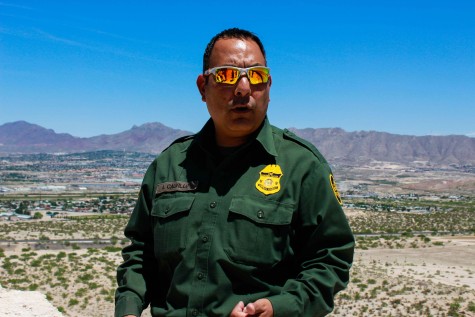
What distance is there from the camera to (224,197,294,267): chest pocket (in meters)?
2.36

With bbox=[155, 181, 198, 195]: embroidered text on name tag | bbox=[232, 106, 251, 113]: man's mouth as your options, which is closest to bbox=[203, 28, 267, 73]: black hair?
bbox=[232, 106, 251, 113]: man's mouth

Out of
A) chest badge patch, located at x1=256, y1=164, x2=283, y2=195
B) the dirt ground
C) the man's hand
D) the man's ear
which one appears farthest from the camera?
the dirt ground

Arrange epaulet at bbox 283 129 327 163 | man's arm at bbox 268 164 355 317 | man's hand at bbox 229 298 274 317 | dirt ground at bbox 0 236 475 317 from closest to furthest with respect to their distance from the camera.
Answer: man's hand at bbox 229 298 274 317 → man's arm at bbox 268 164 355 317 → epaulet at bbox 283 129 327 163 → dirt ground at bbox 0 236 475 317

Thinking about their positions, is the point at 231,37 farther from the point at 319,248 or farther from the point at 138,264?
the point at 138,264

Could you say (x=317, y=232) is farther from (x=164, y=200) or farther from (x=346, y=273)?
(x=164, y=200)

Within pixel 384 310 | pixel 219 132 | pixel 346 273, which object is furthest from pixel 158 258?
Answer: pixel 384 310

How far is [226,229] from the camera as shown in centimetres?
242

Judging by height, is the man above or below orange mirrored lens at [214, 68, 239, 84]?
below

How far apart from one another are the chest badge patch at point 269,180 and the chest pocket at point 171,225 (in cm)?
36

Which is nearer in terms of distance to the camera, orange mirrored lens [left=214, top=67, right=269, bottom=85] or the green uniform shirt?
the green uniform shirt

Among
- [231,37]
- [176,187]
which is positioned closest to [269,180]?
[176,187]

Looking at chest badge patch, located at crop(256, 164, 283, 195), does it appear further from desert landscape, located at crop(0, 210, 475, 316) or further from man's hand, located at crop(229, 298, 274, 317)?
desert landscape, located at crop(0, 210, 475, 316)

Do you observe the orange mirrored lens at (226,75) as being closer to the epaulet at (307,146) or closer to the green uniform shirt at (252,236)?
the green uniform shirt at (252,236)

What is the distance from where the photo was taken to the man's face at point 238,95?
8.38ft
